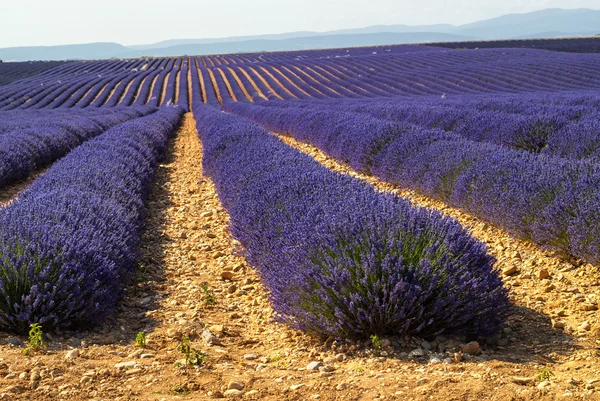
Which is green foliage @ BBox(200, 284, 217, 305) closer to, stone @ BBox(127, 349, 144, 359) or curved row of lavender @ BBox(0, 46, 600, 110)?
stone @ BBox(127, 349, 144, 359)

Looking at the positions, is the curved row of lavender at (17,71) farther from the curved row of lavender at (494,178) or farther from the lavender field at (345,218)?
the curved row of lavender at (494,178)

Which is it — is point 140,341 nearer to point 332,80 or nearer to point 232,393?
point 232,393

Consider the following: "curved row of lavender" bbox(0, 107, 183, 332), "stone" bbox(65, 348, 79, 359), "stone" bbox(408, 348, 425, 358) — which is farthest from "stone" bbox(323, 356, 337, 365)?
"curved row of lavender" bbox(0, 107, 183, 332)

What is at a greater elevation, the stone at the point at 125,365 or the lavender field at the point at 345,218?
the lavender field at the point at 345,218

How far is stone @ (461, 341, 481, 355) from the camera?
8.83ft

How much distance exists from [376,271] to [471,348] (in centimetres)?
55

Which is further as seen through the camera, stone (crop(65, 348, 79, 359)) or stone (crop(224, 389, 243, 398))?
stone (crop(65, 348, 79, 359))

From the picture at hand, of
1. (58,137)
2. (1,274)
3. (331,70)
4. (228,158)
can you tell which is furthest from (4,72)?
(1,274)

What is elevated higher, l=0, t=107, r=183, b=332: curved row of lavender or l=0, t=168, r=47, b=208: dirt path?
l=0, t=107, r=183, b=332: curved row of lavender

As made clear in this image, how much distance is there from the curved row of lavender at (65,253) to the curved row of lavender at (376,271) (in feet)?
3.21

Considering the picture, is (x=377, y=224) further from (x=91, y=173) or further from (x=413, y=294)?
(x=91, y=173)

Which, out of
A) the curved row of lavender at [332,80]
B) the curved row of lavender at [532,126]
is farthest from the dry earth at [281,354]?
the curved row of lavender at [332,80]

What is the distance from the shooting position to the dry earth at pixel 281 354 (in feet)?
7.52

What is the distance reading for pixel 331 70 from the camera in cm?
3916
